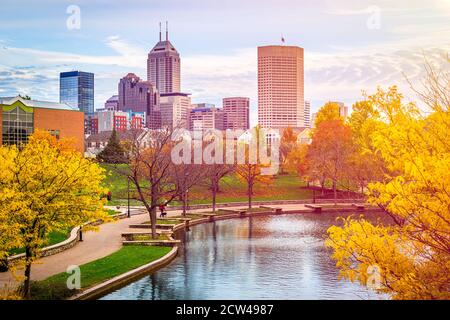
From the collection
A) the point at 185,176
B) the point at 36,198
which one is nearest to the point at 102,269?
the point at 36,198

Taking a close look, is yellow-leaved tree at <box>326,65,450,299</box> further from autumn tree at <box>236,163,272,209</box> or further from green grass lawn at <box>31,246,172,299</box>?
autumn tree at <box>236,163,272,209</box>

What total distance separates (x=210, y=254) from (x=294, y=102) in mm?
140001

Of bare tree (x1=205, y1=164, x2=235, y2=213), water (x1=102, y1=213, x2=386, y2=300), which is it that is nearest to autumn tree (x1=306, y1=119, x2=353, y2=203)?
bare tree (x1=205, y1=164, x2=235, y2=213)

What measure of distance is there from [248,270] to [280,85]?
477 ft

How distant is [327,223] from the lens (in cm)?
A: 4466

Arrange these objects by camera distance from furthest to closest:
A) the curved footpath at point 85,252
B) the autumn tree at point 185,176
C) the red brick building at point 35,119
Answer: the red brick building at point 35,119, the autumn tree at point 185,176, the curved footpath at point 85,252

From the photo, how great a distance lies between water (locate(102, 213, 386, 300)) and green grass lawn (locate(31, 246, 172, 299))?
1.03m

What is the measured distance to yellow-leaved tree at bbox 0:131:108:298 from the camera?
17.9 metres

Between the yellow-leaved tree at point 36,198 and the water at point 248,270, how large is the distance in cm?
319

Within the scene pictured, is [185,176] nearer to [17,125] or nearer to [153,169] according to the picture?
[153,169]

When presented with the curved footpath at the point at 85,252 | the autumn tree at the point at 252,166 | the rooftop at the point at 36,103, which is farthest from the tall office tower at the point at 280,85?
the curved footpath at the point at 85,252

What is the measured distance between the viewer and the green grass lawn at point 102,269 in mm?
19062

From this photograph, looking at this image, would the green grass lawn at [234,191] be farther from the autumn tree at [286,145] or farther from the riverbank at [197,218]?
the autumn tree at [286,145]
